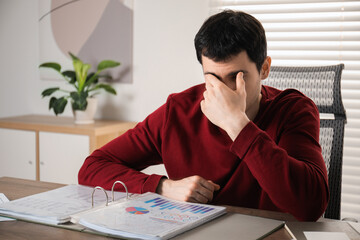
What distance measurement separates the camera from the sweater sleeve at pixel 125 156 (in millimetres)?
1505

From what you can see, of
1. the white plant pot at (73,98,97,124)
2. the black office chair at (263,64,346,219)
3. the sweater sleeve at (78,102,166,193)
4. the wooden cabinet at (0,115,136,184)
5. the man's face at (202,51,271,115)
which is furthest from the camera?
the white plant pot at (73,98,97,124)

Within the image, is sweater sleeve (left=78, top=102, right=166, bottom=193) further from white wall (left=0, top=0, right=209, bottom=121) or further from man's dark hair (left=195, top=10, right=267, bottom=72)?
white wall (left=0, top=0, right=209, bottom=121)

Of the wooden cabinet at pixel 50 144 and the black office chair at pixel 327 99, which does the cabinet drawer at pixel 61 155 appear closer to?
the wooden cabinet at pixel 50 144

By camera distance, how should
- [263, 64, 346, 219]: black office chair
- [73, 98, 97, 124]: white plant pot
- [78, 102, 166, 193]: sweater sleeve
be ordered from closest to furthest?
[78, 102, 166, 193]: sweater sleeve → [263, 64, 346, 219]: black office chair → [73, 98, 97, 124]: white plant pot

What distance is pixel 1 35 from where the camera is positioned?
12.4ft

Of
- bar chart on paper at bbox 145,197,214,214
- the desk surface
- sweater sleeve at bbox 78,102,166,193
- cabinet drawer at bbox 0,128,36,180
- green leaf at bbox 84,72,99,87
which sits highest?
green leaf at bbox 84,72,99,87

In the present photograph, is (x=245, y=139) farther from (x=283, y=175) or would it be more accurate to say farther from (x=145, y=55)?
(x=145, y=55)

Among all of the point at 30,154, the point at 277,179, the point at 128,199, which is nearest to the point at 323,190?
the point at 277,179

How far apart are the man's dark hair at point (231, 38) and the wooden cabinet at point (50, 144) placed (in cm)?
165

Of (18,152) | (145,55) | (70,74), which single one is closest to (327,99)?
(145,55)

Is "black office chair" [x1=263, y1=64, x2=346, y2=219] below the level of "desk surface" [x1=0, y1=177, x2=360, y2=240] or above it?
above

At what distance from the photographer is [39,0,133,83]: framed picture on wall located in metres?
3.29

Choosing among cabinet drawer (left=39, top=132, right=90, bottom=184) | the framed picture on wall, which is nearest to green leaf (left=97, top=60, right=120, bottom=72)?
the framed picture on wall

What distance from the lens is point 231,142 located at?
1.50m
